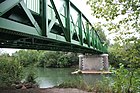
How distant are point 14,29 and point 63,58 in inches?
1620

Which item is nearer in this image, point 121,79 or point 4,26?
point 4,26

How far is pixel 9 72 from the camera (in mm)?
12898

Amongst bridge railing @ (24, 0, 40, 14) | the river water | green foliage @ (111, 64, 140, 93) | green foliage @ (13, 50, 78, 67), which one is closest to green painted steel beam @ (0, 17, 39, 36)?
bridge railing @ (24, 0, 40, 14)

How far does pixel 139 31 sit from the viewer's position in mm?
4137

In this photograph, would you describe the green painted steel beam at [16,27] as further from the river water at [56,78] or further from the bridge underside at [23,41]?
the river water at [56,78]

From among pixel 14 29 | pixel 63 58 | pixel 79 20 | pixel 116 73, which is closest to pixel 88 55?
pixel 63 58

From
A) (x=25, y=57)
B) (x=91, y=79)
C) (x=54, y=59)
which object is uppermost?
(x=25, y=57)

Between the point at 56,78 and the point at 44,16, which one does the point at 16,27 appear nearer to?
the point at 44,16

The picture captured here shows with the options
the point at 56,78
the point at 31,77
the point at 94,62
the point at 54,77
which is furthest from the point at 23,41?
the point at 94,62

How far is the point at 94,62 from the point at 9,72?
2521 cm

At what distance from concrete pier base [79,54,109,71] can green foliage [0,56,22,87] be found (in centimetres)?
2402

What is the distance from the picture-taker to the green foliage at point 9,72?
12.6 meters

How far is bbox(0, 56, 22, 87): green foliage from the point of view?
12578mm

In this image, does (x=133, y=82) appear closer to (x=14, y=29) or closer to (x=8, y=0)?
(x=14, y=29)
